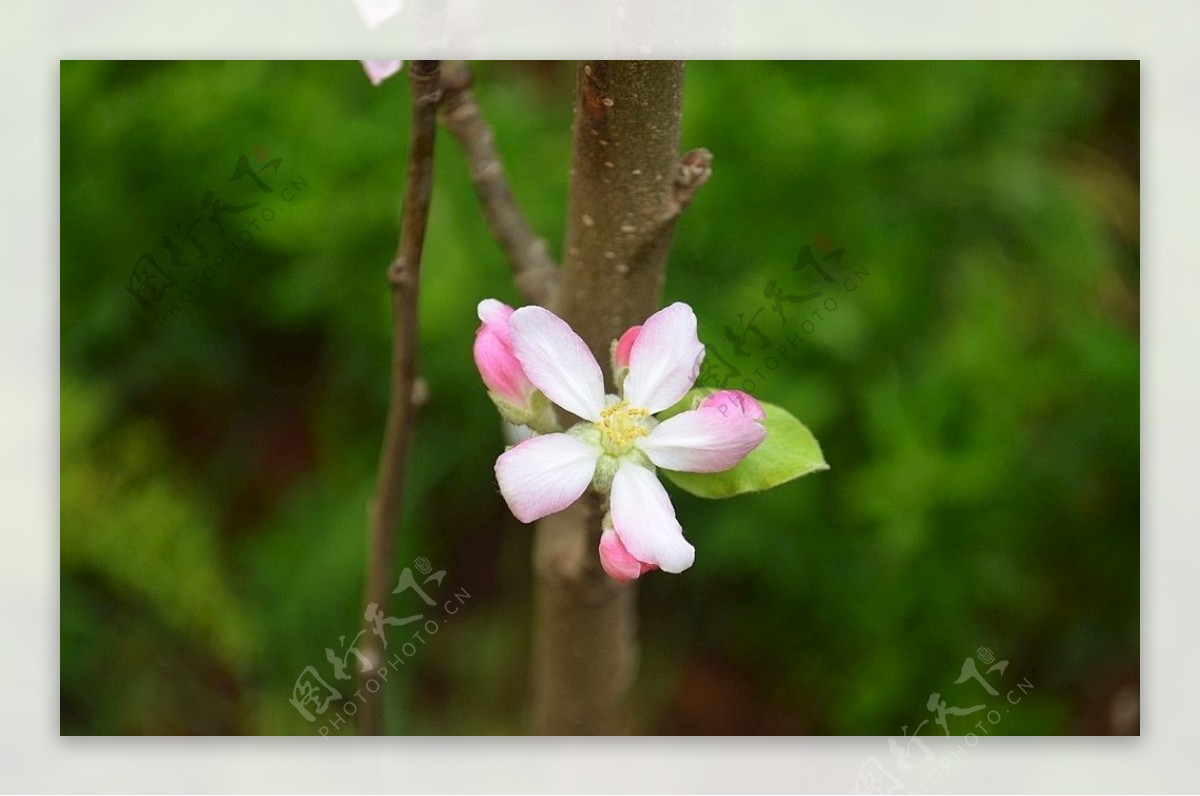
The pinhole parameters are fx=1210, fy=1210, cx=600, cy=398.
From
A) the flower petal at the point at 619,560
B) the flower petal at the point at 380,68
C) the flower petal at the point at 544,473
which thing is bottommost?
the flower petal at the point at 619,560

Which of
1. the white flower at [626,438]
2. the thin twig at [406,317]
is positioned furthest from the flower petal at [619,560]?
the thin twig at [406,317]

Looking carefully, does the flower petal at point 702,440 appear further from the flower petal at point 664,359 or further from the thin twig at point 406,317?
the thin twig at point 406,317

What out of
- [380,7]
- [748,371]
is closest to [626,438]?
[380,7]

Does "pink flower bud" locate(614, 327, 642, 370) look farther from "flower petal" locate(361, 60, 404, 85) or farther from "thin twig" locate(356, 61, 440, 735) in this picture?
"flower petal" locate(361, 60, 404, 85)

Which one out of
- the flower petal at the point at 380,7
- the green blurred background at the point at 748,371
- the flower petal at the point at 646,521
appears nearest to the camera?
the flower petal at the point at 646,521

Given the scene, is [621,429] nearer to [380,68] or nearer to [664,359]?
[664,359]

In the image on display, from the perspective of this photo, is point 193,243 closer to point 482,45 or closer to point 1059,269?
point 482,45
